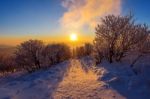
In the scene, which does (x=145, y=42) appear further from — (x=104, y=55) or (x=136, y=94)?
(x=136, y=94)

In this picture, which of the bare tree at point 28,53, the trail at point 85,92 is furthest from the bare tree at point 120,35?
the bare tree at point 28,53

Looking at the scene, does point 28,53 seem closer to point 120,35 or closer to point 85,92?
point 120,35

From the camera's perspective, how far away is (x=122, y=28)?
29078 mm

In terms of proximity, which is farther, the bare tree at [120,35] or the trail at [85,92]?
the bare tree at [120,35]

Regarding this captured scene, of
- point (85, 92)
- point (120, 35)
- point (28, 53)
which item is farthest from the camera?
point (28, 53)

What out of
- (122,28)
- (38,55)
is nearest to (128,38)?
(122,28)

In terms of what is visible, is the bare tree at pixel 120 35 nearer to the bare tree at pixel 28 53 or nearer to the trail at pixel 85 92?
the trail at pixel 85 92

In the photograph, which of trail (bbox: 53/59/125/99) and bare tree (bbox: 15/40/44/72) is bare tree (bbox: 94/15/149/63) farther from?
bare tree (bbox: 15/40/44/72)

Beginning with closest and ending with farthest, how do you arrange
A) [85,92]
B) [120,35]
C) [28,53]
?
[85,92]
[120,35]
[28,53]

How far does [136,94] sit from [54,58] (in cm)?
5537

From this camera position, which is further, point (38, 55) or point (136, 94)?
point (38, 55)

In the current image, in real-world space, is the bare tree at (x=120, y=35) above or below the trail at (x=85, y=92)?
above

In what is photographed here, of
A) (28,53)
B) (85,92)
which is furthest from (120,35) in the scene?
(28,53)

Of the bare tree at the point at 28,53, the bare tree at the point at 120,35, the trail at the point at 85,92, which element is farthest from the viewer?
the bare tree at the point at 28,53
